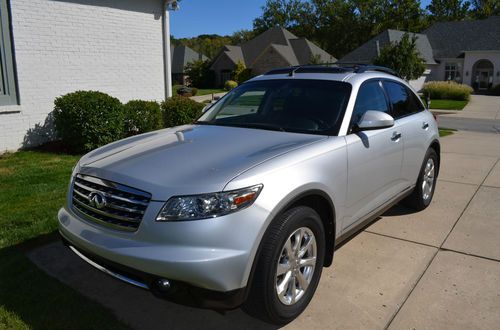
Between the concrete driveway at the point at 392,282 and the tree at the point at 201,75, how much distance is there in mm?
52638

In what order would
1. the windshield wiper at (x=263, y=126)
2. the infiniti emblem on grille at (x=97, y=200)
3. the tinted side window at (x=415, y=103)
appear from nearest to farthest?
1. the infiniti emblem on grille at (x=97, y=200)
2. the windshield wiper at (x=263, y=126)
3. the tinted side window at (x=415, y=103)

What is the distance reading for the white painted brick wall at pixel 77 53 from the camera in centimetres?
883

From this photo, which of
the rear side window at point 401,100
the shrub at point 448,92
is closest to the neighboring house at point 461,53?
the shrub at point 448,92

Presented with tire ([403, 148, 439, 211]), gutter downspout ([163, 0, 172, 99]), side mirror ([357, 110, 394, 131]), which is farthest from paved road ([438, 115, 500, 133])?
side mirror ([357, 110, 394, 131])

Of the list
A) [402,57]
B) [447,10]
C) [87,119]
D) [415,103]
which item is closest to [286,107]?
[415,103]

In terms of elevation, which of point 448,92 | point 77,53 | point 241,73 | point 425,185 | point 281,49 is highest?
point 281,49

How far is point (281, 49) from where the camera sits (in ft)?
158

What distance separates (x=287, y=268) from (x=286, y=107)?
1667 mm

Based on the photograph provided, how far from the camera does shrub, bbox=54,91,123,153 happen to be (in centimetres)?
841

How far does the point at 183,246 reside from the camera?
253 cm

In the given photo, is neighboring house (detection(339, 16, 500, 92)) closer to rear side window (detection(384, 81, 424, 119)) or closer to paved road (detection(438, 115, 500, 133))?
paved road (detection(438, 115, 500, 133))

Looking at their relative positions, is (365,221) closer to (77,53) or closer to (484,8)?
(77,53)

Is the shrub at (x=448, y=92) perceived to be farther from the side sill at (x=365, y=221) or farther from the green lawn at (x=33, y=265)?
the green lawn at (x=33, y=265)

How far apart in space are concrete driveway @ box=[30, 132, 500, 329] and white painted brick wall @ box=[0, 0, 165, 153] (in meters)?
5.75
